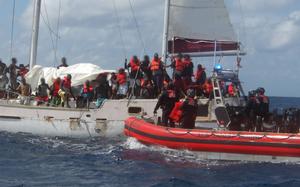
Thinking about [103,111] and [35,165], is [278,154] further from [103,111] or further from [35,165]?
[103,111]

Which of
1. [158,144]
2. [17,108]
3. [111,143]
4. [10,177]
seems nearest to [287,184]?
[158,144]

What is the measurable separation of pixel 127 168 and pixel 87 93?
8.66m

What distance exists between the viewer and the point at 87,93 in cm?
2438

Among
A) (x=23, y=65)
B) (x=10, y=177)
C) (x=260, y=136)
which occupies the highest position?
(x=23, y=65)

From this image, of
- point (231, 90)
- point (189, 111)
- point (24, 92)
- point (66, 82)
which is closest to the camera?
point (189, 111)

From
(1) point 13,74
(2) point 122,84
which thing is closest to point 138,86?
(2) point 122,84

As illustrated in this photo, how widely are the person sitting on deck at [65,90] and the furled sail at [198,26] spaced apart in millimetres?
4367

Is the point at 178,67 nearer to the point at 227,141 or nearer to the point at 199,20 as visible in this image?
the point at 199,20

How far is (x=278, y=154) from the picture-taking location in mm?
16891

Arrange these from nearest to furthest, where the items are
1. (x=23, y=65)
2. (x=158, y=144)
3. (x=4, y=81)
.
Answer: (x=158, y=144)
(x=4, y=81)
(x=23, y=65)

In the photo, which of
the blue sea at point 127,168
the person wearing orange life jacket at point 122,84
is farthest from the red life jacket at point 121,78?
the blue sea at point 127,168

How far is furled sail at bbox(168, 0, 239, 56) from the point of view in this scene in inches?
966

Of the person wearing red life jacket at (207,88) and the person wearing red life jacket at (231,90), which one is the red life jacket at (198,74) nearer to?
the person wearing red life jacket at (207,88)

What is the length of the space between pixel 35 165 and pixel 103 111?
715 cm
